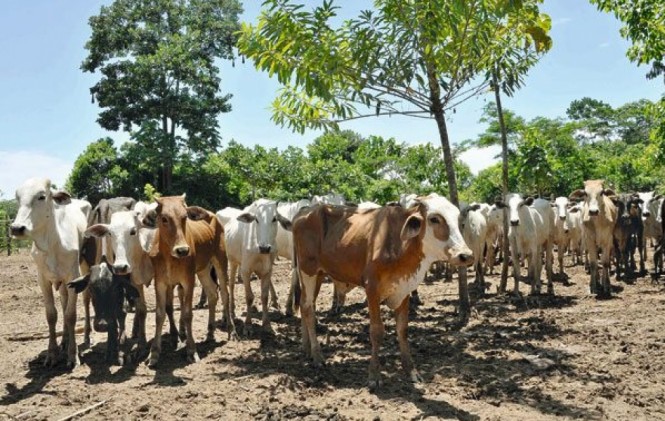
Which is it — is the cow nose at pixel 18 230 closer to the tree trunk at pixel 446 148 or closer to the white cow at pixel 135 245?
the white cow at pixel 135 245

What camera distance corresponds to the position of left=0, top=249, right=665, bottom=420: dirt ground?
5.88 m

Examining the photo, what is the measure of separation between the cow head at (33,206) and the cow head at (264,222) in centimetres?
281

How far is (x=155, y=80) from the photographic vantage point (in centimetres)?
3014

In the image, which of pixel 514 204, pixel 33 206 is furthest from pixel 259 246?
pixel 514 204

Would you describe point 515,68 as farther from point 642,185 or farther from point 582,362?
point 642,185

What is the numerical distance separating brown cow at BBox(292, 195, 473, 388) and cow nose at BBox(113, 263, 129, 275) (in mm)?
2249

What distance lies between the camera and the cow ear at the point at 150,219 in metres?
7.95

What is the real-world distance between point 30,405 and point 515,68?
9048 mm

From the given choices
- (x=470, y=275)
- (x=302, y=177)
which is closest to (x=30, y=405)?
(x=470, y=275)

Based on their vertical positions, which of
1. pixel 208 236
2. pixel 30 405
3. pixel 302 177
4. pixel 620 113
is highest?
pixel 620 113

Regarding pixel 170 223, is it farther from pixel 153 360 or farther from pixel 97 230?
pixel 153 360

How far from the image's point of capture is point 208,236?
9.16 metres

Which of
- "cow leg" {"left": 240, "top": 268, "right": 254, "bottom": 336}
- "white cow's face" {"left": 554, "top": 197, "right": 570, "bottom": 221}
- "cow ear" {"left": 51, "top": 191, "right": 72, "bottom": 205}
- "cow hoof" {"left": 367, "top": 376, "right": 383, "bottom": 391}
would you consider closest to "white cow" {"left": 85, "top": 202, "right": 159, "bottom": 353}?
"cow ear" {"left": 51, "top": 191, "right": 72, "bottom": 205}

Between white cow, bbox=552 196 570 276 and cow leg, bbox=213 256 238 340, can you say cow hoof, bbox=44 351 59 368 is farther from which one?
white cow, bbox=552 196 570 276
